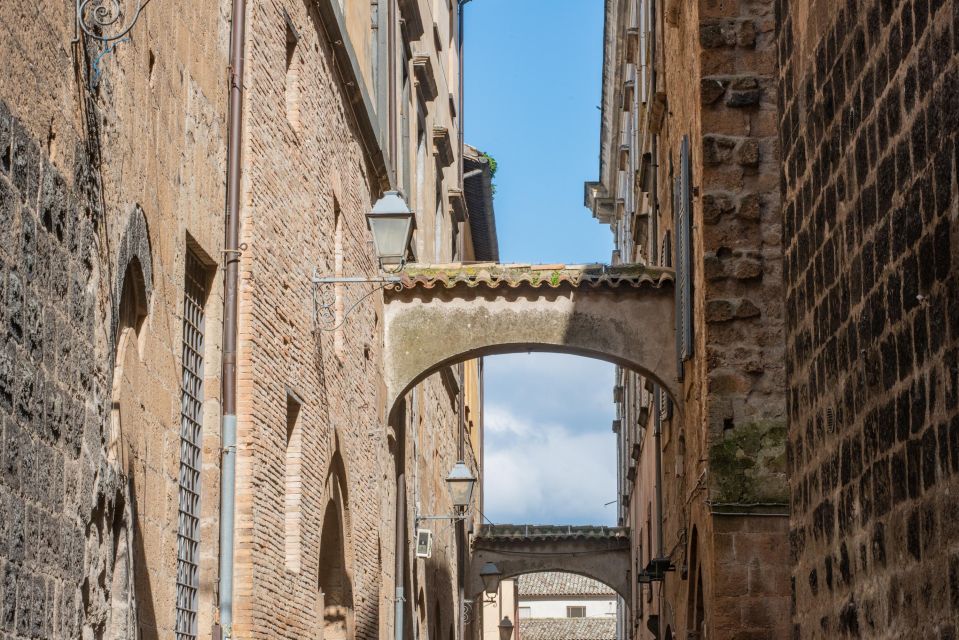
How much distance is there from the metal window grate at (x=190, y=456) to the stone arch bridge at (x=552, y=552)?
21861mm

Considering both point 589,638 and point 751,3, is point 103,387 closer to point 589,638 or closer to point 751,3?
point 751,3

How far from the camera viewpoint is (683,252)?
1470 cm

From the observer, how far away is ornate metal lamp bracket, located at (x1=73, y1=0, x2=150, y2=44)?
7.22 metres

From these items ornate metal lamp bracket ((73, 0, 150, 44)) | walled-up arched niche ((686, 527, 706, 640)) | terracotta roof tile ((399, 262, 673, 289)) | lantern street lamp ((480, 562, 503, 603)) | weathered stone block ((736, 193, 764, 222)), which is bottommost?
walled-up arched niche ((686, 527, 706, 640))

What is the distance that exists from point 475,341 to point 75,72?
419 inches

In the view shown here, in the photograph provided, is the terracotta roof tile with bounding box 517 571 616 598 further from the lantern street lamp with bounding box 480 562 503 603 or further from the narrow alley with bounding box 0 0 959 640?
the narrow alley with bounding box 0 0 959 640

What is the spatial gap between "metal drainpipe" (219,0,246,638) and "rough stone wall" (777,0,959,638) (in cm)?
426

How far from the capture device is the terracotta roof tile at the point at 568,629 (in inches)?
2628

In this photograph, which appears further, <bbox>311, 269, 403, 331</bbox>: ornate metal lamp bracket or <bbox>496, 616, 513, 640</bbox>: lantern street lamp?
<bbox>496, 616, 513, 640</bbox>: lantern street lamp

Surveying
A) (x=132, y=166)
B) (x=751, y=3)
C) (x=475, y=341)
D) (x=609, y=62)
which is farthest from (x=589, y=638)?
(x=132, y=166)

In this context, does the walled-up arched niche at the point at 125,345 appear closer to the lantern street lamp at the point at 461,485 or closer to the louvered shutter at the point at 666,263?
the louvered shutter at the point at 666,263

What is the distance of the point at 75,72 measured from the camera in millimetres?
7230

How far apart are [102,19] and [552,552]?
2548cm

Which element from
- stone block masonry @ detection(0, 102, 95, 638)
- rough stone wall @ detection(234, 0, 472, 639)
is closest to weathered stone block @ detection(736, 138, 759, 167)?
rough stone wall @ detection(234, 0, 472, 639)
